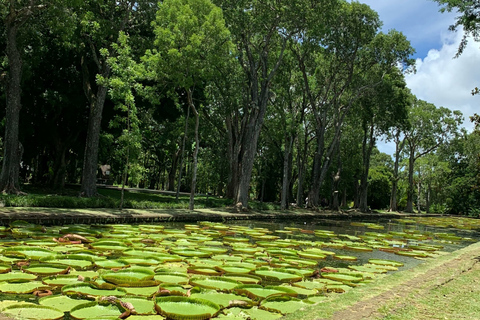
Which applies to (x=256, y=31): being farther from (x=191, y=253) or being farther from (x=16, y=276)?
(x=16, y=276)

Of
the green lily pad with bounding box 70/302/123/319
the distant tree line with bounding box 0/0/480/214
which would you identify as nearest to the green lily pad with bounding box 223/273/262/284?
the green lily pad with bounding box 70/302/123/319

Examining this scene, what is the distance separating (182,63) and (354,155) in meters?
22.7

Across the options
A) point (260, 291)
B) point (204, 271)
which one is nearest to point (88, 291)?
point (204, 271)

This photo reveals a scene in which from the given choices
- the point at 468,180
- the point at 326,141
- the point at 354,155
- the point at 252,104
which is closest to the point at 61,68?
the point at 252,104

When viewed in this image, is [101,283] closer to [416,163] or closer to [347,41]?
[347,41]

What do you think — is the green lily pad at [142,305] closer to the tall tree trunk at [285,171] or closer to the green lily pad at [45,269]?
the green lily pad at [45,269]

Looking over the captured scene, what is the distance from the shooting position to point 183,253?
21.9 ft

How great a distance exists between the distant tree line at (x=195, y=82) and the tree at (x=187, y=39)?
0.06 metres

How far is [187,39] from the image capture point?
16.2 meters

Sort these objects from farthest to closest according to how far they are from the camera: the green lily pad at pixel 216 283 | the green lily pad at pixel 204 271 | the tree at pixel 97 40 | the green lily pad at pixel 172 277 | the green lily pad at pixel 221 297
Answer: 1. the tree at pixel 97 40
2. the green lily pad at pixel 204 271
3. the green lily pad at pixel 172 277
4. the green lily pad at pixel 216 283
5. the green lily pad at pixel 221 297

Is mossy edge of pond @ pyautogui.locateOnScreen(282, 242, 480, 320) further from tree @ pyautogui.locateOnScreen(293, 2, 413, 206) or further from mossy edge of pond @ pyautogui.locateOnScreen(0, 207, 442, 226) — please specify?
tree @ pyautogui.locateOnScreen(293, 2, 413, 206)

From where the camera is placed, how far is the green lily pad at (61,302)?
3652 millimetres

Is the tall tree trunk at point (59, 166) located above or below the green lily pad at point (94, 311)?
above

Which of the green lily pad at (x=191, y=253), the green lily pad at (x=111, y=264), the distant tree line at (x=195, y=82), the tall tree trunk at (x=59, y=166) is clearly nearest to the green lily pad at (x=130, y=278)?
the green lily pad at (x=111, y=264)
